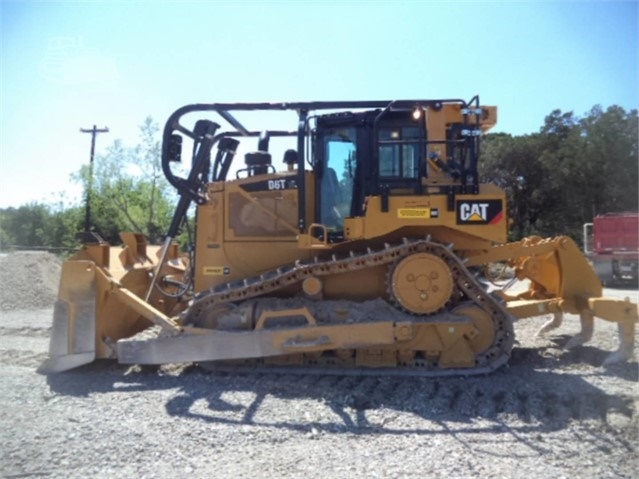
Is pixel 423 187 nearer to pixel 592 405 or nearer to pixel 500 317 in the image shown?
pixel 500 317

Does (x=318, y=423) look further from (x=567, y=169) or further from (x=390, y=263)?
(x=567, y=169)

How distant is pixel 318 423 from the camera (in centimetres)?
487

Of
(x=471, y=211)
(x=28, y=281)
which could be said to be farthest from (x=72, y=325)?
(x=28, y=281)

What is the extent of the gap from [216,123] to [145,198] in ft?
72.9

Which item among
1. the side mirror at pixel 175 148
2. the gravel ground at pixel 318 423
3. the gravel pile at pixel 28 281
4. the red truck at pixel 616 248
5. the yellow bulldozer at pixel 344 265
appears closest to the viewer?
the gravel ground at pixel 318 423

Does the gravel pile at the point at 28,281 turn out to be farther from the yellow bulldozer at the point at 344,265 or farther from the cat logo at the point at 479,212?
the cat logo at the point at 479,212

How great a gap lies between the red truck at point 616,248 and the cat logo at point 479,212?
47.3ft

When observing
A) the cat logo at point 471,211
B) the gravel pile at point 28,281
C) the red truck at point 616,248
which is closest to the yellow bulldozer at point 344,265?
the cat logo at point 471,211

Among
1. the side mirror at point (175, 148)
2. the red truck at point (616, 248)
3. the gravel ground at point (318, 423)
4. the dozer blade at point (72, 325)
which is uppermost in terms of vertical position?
the side mirror at point (175, 148)

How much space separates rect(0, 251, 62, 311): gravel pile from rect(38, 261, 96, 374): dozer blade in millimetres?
7900

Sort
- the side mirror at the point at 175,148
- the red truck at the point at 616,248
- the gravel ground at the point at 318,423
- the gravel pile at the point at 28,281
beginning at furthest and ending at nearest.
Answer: the red truck at the point at 616,248, the gravel pile at the point at 28,281, the side mirror at the point at 175,148, the gravel ground at the point at 318,423

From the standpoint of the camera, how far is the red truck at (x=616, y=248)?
60.8ft

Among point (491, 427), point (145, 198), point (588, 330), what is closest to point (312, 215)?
point (491, 427)

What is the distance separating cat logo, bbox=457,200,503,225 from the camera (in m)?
6.23
